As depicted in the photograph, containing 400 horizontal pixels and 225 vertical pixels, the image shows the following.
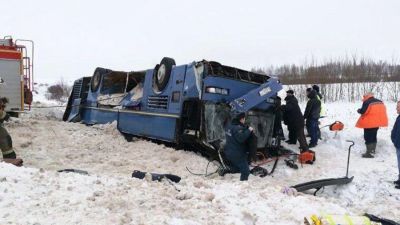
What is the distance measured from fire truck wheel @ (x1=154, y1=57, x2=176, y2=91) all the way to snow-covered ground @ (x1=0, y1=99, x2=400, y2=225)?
143cm

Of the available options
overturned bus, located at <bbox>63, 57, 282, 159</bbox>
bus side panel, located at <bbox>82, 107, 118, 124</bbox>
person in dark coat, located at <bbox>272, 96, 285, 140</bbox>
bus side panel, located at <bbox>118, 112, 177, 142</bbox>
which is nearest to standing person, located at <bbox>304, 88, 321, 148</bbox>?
person in dark coat, located at <bbox>272, 96, 285, 140</bbox>

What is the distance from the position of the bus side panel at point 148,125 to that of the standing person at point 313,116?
343 cm

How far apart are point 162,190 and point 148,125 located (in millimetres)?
5614

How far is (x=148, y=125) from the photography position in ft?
36.1

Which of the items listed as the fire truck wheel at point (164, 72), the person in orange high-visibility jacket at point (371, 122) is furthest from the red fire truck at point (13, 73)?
the person in orange high-visibility jacket at point (371, 122)

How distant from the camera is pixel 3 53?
13.2m

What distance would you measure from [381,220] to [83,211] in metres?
3.29

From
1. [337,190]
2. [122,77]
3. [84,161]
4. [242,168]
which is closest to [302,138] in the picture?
[337,190]

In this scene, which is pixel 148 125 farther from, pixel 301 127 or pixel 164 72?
pixel 301 127

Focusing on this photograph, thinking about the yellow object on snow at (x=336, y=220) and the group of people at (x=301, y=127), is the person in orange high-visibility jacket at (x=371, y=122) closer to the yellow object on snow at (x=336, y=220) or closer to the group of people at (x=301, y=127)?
the group of people at (x=301, y=127)

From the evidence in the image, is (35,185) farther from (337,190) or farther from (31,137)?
(31,137)

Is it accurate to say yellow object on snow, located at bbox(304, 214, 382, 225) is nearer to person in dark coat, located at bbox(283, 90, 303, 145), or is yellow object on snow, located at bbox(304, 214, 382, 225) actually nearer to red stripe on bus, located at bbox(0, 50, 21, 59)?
person in dark coat, located at bbox(283, 90, 303, 145)

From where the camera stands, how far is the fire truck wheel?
10648 millimetres

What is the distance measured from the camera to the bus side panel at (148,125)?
1016 cm
